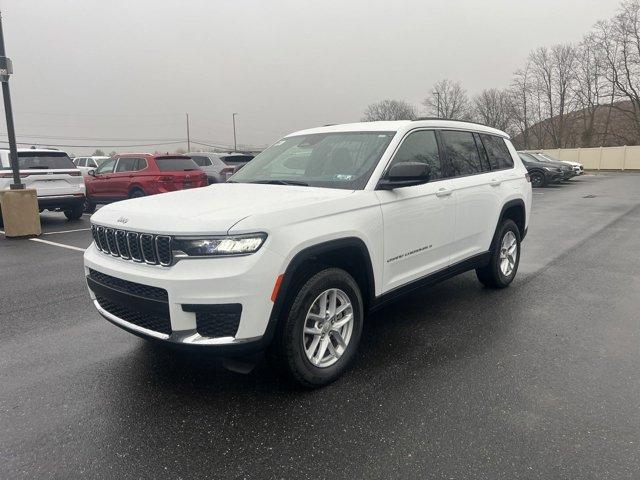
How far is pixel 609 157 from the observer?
43406 mm

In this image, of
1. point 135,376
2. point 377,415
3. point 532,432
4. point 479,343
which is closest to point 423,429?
point 377,415

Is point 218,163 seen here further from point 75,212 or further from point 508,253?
point 508,253

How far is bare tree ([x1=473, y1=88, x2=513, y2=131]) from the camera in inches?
2717

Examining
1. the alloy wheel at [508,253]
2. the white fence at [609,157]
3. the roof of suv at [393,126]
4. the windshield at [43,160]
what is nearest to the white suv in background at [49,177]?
the windshield at [43,160]

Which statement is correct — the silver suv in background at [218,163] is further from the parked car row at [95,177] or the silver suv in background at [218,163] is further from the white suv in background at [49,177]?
the white suv in background at [49,177]

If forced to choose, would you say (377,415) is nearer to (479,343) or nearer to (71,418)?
(479,343)

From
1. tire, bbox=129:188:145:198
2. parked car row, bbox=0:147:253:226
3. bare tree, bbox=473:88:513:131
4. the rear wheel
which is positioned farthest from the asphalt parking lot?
bare tree, bbox=473:88:513:131

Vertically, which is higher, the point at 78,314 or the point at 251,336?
the point at 251,336

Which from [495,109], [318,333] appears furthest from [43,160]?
[495,109]

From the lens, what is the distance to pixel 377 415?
298 cm

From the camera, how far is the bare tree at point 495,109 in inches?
2717

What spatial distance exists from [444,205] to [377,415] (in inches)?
80.6

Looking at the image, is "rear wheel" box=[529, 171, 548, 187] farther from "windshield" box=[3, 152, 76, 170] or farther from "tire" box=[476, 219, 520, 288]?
"windshield" box=[3, 152, 76, 170]

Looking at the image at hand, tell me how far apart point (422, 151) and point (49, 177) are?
1006 centimetres
